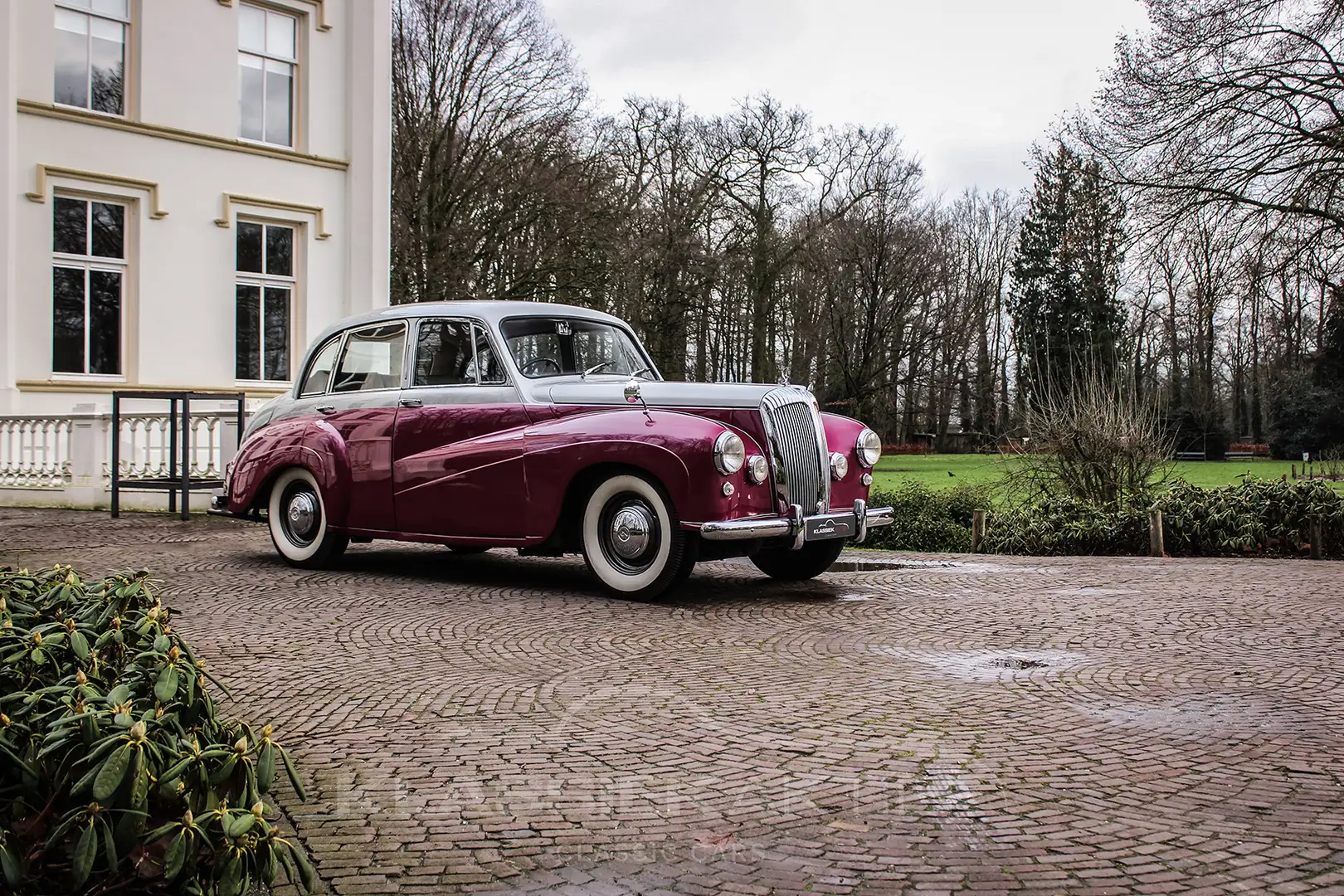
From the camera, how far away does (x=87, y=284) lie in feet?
62.0

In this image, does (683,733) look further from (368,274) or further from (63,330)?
(368,274)

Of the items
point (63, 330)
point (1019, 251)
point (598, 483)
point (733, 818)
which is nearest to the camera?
point (733, 818)

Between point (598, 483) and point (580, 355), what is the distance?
145cm

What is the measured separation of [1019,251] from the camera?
49.8m

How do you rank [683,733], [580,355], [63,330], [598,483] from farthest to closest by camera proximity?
[63,330] < [580,355] < [598,483] < [683,733]

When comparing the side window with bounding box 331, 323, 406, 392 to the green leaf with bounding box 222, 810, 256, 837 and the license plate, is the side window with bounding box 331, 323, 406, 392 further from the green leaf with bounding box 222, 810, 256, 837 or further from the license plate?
the green leaf with bounding box 222, 810, 256, 837

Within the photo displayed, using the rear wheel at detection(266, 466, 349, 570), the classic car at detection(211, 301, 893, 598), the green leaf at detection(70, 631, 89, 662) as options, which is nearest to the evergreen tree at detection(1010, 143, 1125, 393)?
the classic car at detection(211, 301, 893, 598)

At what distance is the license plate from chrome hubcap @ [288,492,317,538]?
13.6 ft

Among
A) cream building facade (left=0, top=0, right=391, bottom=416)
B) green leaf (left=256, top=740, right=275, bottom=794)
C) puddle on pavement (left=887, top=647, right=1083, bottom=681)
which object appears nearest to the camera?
green leaf (left=256, top=740, right=275, bottom=794)

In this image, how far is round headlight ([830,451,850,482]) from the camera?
8250 millimetres

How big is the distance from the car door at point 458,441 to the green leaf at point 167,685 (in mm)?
4955

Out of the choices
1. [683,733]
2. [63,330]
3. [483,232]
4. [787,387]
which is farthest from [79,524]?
[483,232]

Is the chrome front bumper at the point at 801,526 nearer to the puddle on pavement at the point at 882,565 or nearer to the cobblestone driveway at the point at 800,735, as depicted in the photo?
the cobblestone driveway at the point at 800,735

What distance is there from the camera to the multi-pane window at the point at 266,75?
2094 cm
